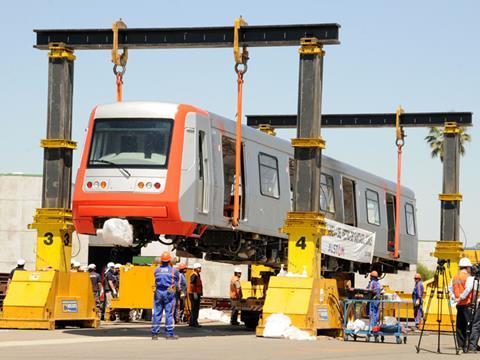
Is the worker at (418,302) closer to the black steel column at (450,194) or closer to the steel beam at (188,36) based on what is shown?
the black steel column at (450,194)

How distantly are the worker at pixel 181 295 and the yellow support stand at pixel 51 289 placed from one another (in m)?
3.69

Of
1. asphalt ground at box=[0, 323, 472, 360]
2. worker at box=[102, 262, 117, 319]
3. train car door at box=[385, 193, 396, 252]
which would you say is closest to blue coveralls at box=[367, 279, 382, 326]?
asphalt ground at box=[0, 323, 472, 360]

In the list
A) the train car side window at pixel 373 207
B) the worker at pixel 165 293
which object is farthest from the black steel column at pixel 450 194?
the worker at pixel 165 293

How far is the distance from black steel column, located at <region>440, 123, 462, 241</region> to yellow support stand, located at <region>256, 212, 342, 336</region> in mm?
12022

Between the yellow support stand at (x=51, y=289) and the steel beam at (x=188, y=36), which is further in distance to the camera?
the steel beam at (x=188, y=36)

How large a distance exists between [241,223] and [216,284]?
3004 cm

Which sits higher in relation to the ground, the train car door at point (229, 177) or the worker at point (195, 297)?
the train car door at point (229, 177)

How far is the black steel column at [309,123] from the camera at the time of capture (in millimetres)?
24562

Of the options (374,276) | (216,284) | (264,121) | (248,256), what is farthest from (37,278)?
(216,284)

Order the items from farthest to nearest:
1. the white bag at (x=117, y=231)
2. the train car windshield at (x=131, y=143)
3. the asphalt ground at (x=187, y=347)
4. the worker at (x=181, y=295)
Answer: the worker at (x=181, y=295)
the train car windshield at (x=131, y=143)
the white bag at (x=117, y=231)
the asphalt ground at (x=187, y=347)

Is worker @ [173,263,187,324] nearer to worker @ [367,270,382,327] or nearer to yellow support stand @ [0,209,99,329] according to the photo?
yellow support stand @ [0,209,99,329]

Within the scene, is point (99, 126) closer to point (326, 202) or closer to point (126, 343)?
point (126, 343)

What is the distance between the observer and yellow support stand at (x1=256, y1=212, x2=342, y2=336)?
23500mm

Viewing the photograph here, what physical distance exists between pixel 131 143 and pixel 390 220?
600 inches
